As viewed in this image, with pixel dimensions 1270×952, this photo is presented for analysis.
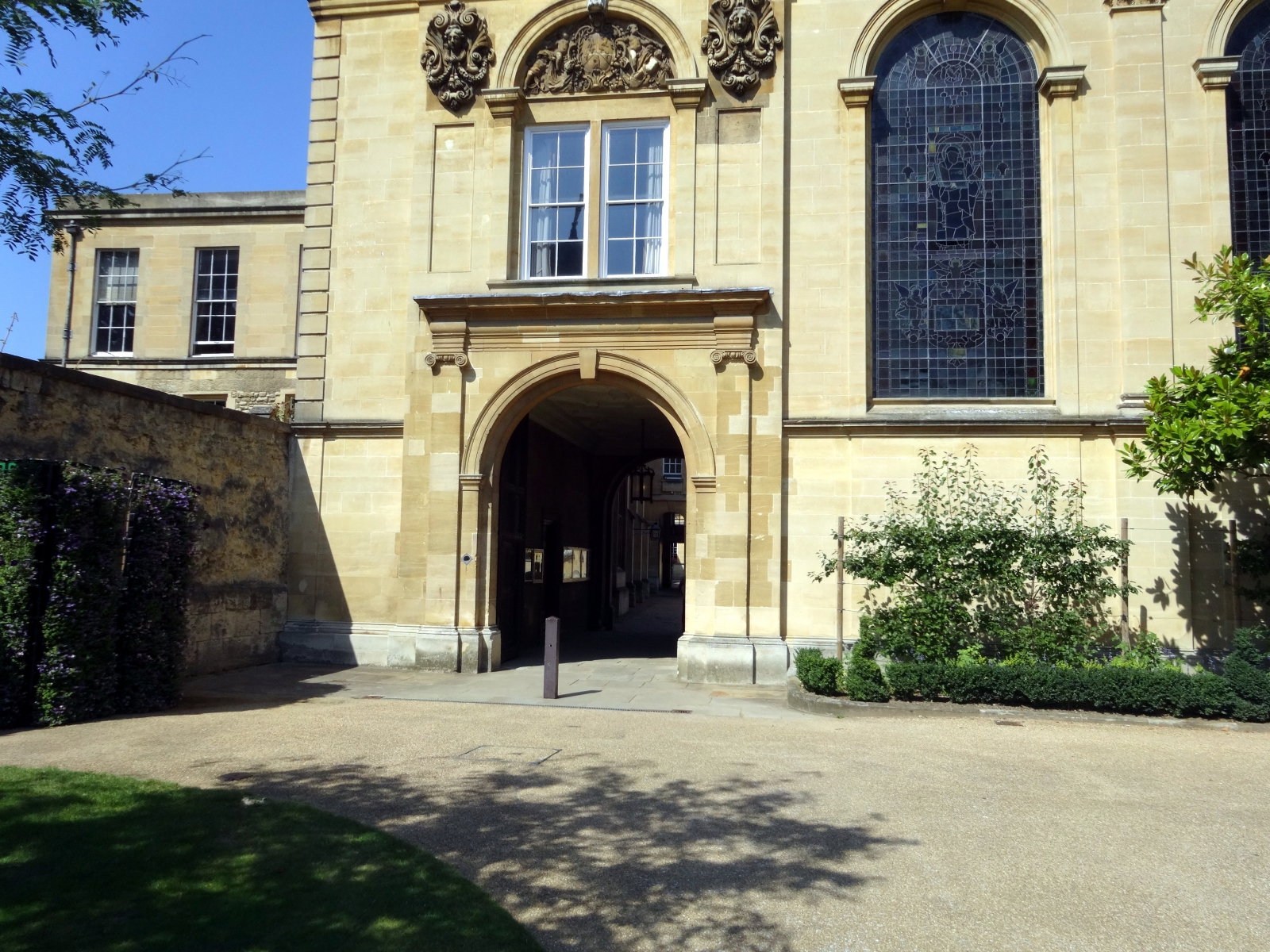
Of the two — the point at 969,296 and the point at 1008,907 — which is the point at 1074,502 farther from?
the point at 1008,907

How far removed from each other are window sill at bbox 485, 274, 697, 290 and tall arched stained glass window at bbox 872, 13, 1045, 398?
3.09 meters

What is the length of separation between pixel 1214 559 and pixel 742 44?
33.2ft

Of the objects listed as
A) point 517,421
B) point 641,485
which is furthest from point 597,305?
point 641,485

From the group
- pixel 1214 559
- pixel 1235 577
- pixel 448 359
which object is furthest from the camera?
pixel 448 359

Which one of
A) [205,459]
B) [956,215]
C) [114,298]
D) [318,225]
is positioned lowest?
[205,459]

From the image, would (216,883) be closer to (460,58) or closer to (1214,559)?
(1214,559)

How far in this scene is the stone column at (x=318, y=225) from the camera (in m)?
15.2

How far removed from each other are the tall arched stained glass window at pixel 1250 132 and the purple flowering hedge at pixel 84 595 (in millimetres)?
15025

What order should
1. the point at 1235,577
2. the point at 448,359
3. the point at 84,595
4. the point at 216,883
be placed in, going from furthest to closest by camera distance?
the point at 448,359
the point at 1235,577
the point at 84,595
the point at 216,883

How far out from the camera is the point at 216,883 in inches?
194

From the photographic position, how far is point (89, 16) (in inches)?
312

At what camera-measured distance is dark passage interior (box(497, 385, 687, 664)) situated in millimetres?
16452

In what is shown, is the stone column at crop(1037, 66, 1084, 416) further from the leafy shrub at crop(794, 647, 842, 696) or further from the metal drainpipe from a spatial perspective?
the metal drainpipe

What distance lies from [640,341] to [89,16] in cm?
798
